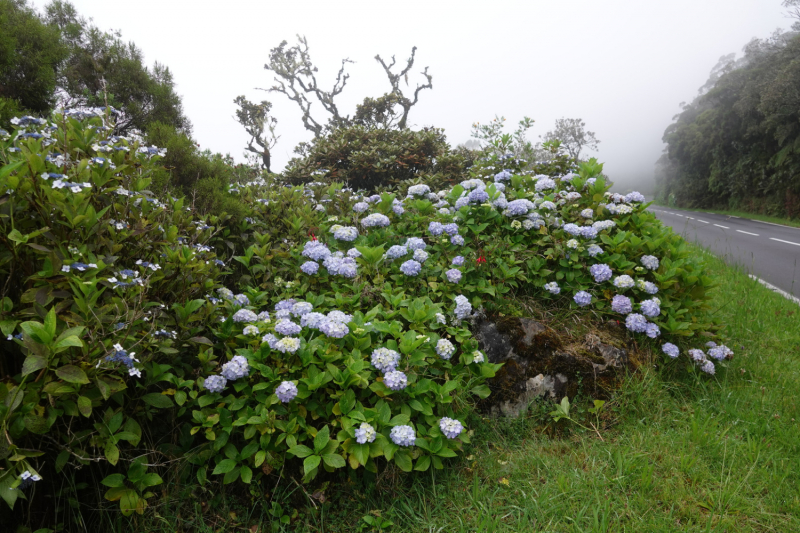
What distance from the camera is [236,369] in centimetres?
228

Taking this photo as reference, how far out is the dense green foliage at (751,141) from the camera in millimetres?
19625

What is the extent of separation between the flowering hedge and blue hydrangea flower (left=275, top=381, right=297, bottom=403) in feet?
0.05

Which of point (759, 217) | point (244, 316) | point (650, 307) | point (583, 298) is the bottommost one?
point (759, 217)

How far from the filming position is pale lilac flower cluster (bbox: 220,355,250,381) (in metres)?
2.28

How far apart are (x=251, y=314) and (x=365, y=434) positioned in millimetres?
1033

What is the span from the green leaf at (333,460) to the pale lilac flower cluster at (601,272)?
248 cm

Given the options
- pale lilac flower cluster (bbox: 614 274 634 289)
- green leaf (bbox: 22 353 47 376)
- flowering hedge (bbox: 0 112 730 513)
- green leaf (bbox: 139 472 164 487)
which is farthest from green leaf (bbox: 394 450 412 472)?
pale lilac flower cluster (bbox: 614 274 634 289)

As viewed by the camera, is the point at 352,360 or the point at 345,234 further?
the point at 345,234

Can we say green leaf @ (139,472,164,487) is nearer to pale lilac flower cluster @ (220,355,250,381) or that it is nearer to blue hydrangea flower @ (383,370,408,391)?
pale lilac flower cluster @ (220,355,250,381)

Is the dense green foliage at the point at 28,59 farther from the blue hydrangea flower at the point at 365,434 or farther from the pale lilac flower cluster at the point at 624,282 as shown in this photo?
the pale lilac flower cluster at the point at 624,282

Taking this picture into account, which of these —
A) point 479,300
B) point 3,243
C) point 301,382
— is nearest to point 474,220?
point 479,300

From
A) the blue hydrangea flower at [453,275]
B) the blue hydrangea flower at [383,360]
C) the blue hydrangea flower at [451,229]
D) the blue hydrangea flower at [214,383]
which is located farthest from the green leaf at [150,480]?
the blue hydrangea flower at [451,229]

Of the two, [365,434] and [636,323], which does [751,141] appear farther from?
[365,434]

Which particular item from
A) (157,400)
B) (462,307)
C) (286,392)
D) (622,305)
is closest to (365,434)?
(286,392)
